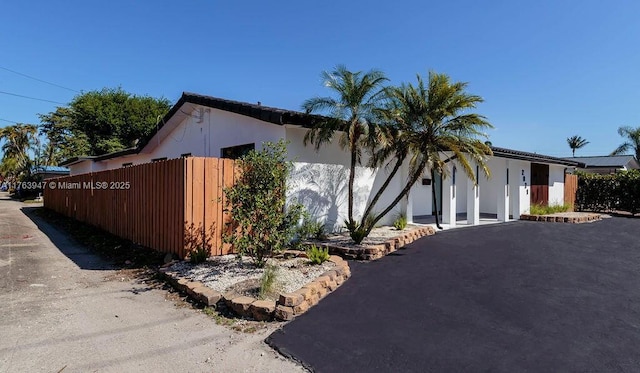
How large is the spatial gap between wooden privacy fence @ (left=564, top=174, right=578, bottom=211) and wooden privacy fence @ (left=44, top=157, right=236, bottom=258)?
18796mm

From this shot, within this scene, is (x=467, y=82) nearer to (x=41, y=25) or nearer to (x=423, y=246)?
(x=423, y=246)

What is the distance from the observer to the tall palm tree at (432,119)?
8305mm

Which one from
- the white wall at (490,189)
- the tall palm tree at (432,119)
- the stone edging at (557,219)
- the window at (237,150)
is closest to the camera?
the tall palm tree at (432,119)

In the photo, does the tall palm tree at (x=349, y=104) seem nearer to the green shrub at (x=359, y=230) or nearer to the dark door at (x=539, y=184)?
the green shrub at (x=359, y=230)

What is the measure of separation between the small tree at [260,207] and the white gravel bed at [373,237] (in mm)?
2143

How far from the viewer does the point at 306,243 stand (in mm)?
8273

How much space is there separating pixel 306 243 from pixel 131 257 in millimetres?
3933

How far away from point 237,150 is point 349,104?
12.4 ft

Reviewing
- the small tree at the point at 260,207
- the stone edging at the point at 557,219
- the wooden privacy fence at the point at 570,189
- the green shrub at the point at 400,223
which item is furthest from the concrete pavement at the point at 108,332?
the wooden privacy fence at the point at 570,189

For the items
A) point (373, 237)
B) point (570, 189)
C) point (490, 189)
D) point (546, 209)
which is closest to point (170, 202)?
point (373, 237)

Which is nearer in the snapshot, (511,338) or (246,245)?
(511,338)

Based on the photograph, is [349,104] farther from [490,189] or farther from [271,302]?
[490,189]

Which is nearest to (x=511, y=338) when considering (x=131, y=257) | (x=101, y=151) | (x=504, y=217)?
(x=131, y=257)

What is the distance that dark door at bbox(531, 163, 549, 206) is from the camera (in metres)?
16.2
